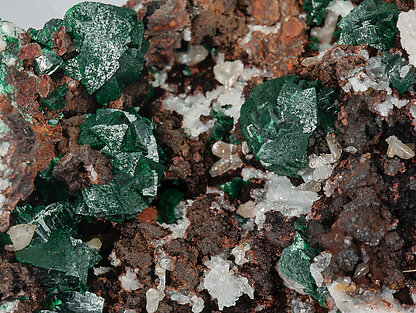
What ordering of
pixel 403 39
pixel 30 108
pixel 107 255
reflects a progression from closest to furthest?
1. pixel 403 39
2. pixel 30 108
3. pixel 107 255

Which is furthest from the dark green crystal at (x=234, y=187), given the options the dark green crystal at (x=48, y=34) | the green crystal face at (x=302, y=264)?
the dark green crystal at (x=48, y=34)

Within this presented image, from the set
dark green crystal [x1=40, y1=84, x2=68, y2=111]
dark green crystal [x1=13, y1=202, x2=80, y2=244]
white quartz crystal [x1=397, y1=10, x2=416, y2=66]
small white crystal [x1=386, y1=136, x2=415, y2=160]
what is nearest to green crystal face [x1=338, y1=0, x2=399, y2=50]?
white quartz crystal [x1=397, y1=10, x2=416, y2=66]

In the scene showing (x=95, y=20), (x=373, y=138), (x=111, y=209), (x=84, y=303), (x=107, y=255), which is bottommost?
(x=84, y=303)

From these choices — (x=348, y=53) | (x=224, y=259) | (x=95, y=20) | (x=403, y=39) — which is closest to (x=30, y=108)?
(x=95, y=20)

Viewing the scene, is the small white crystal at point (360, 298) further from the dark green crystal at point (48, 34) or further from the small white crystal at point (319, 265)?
the dark green crystal at point (48, 34)

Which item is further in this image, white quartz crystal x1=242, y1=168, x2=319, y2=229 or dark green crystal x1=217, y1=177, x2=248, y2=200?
dark green crystal x1=217, y1=177, x2=248, y2=200

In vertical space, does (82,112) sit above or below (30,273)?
above

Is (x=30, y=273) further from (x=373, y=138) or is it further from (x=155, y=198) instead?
(x=373, y=138)

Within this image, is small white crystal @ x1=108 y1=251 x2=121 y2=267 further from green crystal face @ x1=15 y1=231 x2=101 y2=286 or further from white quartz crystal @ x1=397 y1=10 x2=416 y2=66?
white quartz crystal @ x1=397 y1=10 x2=416 y2=66
